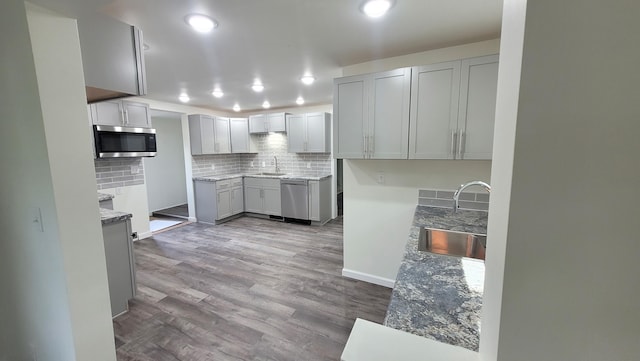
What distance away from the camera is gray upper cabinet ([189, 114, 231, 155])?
4910 mm

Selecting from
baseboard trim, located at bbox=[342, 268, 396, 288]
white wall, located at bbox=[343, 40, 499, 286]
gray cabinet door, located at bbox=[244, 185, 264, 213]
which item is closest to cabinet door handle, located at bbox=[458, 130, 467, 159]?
white wall, located at bbox=[343, 40, 499, 286]

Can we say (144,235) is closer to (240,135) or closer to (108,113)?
(108,113)

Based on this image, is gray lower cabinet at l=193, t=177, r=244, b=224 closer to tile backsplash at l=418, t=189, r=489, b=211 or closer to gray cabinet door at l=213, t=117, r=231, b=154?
gray cabinet door at l=213, t=117, r=231, b=154

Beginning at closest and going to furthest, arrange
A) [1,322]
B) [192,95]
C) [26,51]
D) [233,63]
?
[26,51], [1,322], [233,63], [192,95]

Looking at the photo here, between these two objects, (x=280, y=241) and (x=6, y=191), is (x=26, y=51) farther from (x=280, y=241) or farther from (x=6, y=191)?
(x=280, y=241)

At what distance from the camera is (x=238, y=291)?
269cm

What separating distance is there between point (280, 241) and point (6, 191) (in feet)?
10.2

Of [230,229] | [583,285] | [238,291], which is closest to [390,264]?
[238,291]

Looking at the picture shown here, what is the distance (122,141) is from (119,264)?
201 cm

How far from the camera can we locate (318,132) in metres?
4.93

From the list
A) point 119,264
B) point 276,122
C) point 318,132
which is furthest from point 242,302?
point 276,122

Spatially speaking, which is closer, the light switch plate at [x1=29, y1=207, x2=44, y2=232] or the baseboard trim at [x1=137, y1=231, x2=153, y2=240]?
the light switch plate at [x1=29, y1=207, x2=44, y2=232]

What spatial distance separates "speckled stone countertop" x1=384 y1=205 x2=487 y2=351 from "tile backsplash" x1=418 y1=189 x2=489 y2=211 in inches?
41.1

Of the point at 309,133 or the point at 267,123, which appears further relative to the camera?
the point at 267,123
